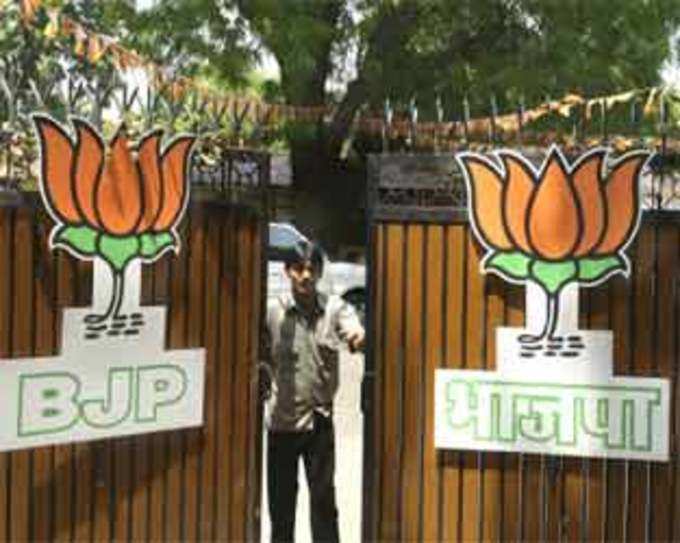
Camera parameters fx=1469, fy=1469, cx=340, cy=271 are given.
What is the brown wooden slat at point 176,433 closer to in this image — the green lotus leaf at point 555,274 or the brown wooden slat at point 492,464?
the brown wooden slat at point 492,464

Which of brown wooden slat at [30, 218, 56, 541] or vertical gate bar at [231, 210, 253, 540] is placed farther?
vertical gate bar at [231, 210, 253, 540]

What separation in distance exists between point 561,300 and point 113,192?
1.99m

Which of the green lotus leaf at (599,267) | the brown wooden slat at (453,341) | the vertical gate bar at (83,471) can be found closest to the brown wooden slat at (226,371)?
the vertical gate bar at (83,471)

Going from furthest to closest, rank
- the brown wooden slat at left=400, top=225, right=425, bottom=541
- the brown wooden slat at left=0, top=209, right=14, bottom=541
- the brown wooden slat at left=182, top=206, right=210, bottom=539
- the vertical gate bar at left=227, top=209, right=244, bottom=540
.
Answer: the vertical gate bar at left=227, top=209, right=244, bottom=540, the brown wooden slat at left=400, top=225, right=425, bottom=541, the brown wooden slat at left=182, top=206, right=210, bottom=539, the brown wooden slat at left=0, top=209, right=14, bottom=541

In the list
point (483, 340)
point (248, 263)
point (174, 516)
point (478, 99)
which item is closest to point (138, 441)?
point (174, 516)

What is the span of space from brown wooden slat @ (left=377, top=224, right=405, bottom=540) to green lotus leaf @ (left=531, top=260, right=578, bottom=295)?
0.64 meters

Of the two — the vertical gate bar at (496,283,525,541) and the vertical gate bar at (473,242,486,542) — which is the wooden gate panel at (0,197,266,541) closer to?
the vertical gate bar at (473,242,486,542)

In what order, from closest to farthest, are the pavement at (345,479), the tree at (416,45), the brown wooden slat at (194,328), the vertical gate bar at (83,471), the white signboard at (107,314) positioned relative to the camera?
the white signboard at (107,314) → the vertical gate bar at (83,471) → the brown wooden slat at (194,328) → the pavement at (345,479) → the tree at (416,45)

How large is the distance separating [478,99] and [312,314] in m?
13.9

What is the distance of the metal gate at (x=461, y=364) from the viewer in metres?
6.40

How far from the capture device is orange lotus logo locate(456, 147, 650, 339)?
6352mm

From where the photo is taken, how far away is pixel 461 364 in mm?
6578

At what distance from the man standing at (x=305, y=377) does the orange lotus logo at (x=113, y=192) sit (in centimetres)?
96

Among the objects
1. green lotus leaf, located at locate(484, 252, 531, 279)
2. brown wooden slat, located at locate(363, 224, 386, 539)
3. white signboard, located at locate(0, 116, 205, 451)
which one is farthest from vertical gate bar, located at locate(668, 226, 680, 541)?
white signboard, located at locate(0, 116, 205, 451)
